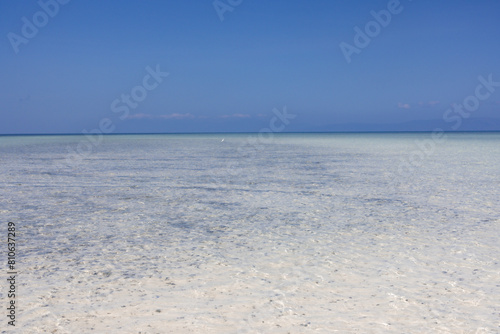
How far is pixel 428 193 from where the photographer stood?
31.5 ft

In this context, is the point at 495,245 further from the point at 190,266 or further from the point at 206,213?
the point at 206,213

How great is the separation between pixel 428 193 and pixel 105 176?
8.89 m

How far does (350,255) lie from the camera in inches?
201

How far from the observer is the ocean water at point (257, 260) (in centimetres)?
342

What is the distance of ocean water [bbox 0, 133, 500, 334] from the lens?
342cm

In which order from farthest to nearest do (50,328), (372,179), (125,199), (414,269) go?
1. (372,179)
2. (125,199)
3. (414,269)
4. (50,328)

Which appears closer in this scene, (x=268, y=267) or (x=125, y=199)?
(x=268, y=267)

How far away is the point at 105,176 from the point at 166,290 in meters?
9.88

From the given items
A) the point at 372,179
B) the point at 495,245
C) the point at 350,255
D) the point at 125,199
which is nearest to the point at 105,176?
the point at 125,199

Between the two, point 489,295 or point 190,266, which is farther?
point 190,266

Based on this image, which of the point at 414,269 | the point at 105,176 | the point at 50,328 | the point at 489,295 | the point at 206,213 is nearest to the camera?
the point at 50,328

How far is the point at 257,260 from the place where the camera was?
16.2 feet

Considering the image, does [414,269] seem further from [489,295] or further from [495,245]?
[495,245]

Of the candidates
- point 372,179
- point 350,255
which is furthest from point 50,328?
point 372,179
